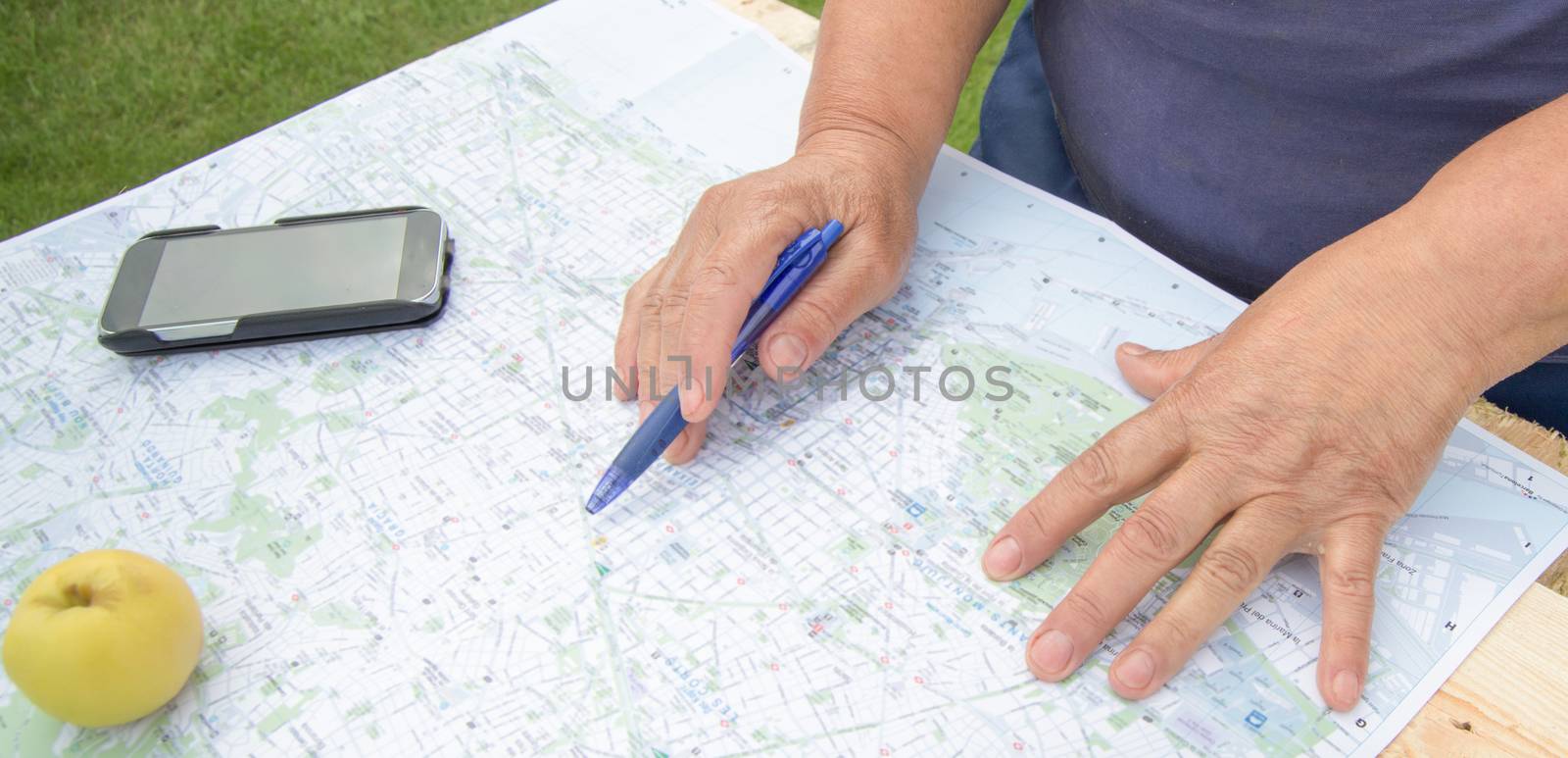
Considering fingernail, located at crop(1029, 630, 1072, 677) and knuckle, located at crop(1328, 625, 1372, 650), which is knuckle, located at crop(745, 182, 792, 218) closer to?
fingernail, located at crop(1029, 630, 1072, 677)

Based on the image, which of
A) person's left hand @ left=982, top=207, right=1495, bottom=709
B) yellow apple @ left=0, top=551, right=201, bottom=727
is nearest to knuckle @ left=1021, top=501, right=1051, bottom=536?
person's left hand @ left=982, top=207, right=1495, bottom=709

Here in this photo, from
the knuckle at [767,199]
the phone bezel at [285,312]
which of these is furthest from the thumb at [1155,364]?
the phone bezel at [285,312]

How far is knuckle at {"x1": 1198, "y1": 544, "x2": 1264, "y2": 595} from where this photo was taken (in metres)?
0.87

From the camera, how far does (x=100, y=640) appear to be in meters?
0.79

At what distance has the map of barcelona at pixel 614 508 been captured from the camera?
33.5 inches

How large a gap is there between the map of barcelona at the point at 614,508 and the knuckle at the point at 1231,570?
0.15 ft

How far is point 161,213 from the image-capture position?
1.23 m

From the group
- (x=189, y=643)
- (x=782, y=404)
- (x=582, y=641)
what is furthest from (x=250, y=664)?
(x=782, y=404)

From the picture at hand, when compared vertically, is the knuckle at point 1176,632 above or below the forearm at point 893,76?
below

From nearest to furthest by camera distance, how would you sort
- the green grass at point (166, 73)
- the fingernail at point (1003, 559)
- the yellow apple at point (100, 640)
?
the yellow apple at point (100, 640), the fingernail at point (1003, 559), the green grass at point (166, 73)

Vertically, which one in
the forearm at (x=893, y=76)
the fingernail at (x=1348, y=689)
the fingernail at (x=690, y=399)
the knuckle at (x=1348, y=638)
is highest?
the forearm at (x=893, y=76)

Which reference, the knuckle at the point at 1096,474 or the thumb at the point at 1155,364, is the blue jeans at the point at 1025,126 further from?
the knuckle at the point at 1096,474

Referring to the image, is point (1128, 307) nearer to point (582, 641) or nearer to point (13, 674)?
point (582, 641)

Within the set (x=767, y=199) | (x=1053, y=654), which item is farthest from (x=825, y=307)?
(x=1053, y=654)
